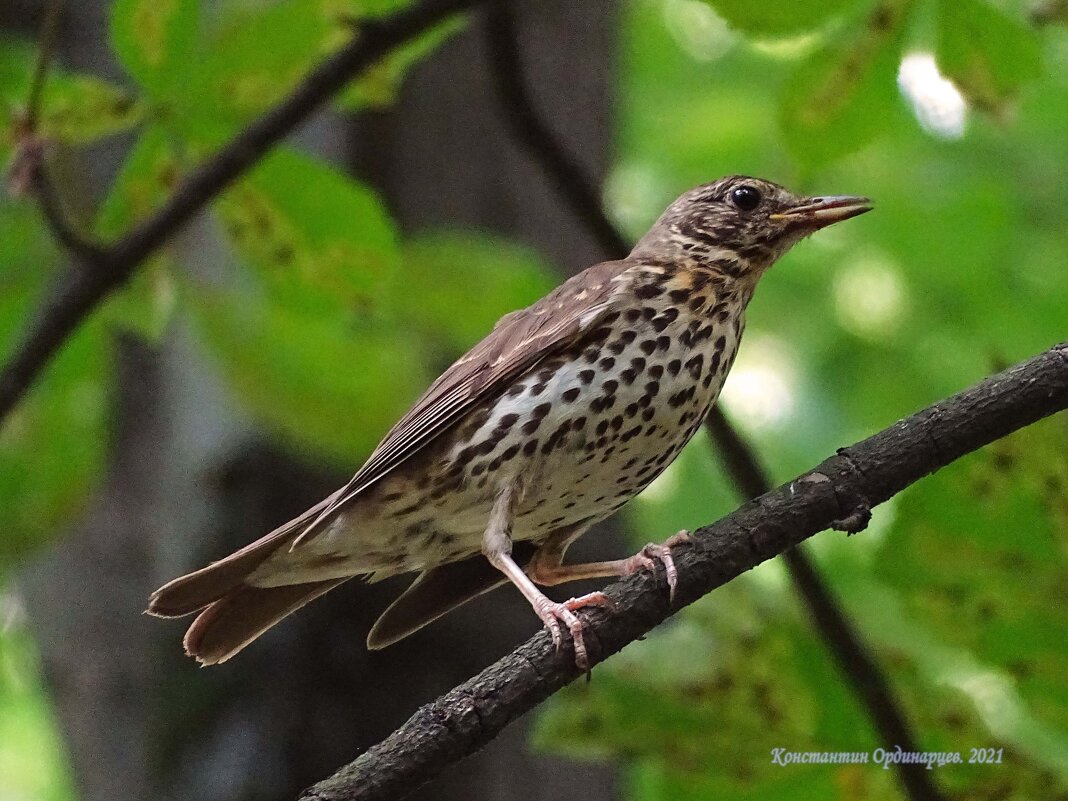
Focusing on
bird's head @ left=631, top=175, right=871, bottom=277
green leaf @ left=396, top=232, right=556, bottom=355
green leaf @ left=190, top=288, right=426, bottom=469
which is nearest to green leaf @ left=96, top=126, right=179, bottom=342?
green leaf @ left=190, top=288, right=426, bottom=469

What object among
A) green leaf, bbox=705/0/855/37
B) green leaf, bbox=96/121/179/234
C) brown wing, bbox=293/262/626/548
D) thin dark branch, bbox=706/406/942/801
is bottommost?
thin dark branch, bbox=706/406/942/801

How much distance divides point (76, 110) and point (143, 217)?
441 mm

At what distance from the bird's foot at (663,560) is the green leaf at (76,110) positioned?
5.36ft

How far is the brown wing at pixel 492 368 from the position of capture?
3473mm

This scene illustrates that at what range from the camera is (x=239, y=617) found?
3547mm

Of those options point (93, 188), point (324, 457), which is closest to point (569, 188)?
point (324, 457)

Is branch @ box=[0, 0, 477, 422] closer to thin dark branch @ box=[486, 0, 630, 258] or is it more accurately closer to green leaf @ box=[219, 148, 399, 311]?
green leaf @ box=[219, 148, 399, 311]

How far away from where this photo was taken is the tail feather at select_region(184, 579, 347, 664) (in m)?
3.44

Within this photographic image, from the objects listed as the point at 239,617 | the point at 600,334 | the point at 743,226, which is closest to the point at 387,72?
the point at 600,334

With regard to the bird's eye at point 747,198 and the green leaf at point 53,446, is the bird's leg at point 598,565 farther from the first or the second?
the green leaf at point 53,446

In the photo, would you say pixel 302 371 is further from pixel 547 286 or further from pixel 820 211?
pixel 820 211

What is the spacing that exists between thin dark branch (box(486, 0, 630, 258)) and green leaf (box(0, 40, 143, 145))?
1.02m

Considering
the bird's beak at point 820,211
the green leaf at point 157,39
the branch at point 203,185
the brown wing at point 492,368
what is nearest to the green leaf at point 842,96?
the bird's beak at point 820,211

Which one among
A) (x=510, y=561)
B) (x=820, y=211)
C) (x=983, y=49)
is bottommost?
(x=510, y=561)
